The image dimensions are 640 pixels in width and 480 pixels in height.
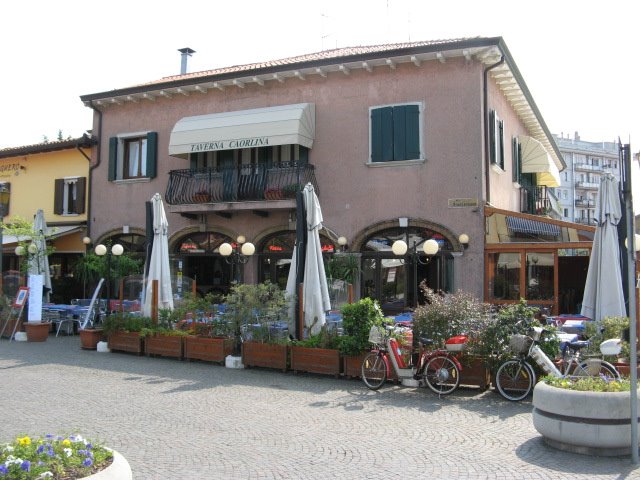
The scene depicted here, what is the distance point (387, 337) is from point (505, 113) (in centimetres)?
1122

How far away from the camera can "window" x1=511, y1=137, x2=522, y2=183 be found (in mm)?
19272

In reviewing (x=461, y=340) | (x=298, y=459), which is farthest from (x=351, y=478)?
(x=461, y=340)

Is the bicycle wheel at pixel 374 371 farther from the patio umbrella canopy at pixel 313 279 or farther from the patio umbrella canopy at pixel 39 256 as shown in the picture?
the patio umbrella canopy at pixel 39 256

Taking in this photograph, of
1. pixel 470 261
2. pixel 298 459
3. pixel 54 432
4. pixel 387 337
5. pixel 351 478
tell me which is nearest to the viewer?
pixel 351 478

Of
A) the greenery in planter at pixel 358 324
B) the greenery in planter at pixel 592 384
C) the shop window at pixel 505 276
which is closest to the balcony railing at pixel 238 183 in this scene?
the shop window at pixel 505 276

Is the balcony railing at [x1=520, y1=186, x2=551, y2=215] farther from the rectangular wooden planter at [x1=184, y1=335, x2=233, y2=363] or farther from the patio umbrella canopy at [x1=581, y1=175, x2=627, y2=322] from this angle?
the rectangular wooden planter at [x1=184, y1=335, x2=233, y2=363]

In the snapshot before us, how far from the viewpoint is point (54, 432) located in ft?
21.5

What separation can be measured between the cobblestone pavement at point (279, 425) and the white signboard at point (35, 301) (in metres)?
4.30

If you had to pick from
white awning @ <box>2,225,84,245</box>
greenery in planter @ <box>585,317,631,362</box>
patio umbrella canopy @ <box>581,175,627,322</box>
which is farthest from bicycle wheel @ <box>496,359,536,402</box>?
white awning @ <box>2,225,84,245</box>

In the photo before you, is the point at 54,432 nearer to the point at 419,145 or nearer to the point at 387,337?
the point at 387,337

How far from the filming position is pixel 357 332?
980 centimetres

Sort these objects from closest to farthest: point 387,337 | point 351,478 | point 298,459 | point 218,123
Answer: point 351,478, point 298,459, point 387,337, point 218,123

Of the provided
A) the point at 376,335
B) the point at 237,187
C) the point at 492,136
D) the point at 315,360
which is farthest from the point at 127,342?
the point at 492,136

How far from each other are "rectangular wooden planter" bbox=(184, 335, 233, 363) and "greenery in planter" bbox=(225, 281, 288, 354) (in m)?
0.18
